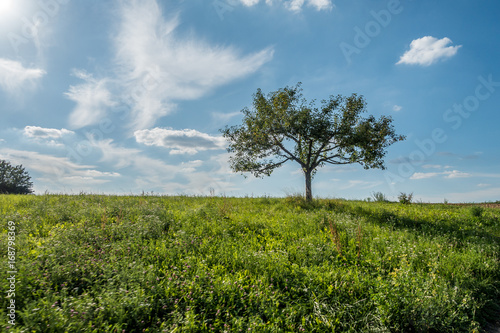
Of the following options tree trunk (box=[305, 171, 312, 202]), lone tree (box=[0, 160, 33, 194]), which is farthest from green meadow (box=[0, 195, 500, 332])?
lone tree (box=[0, 160, 33, 194])

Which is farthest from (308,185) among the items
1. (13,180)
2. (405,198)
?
(13,180)

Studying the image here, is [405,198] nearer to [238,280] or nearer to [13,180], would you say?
[238,280]

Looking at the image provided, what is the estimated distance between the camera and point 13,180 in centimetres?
3130

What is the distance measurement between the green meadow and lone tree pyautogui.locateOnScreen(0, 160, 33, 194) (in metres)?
27.9

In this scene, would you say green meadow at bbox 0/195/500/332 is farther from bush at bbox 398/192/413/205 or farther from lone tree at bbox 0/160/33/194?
lone tree at bbox 0/160/33/194

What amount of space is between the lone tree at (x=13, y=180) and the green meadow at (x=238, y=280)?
2790 cm

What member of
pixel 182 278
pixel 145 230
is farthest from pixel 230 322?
pixel 145 230

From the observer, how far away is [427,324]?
488 centimetres

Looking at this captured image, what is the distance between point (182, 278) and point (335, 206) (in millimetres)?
11743

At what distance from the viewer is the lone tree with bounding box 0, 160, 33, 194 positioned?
30266 millimetres

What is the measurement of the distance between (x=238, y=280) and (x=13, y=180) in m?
37.3

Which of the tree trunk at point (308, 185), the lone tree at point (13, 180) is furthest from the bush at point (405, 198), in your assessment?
the lone tree at point (13, 180)

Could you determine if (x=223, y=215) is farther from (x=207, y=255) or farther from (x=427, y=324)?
(x=427, y=324)

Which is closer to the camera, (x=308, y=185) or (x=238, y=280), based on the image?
(x=238, y=280)
